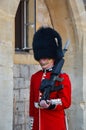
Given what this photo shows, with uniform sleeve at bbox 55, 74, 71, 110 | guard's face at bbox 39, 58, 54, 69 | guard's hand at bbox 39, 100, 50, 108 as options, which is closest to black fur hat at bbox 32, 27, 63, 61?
guard's face at bbox 39, 58, 54, 69

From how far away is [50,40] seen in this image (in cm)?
503

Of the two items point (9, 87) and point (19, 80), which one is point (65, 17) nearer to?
point (19, 80)

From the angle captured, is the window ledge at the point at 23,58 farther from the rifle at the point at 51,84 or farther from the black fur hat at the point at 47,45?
the rifle at the point at 51,84

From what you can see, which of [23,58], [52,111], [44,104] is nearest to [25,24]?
[23,58]

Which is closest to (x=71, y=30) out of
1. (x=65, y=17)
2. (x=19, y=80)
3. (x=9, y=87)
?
(x=65, y=17)

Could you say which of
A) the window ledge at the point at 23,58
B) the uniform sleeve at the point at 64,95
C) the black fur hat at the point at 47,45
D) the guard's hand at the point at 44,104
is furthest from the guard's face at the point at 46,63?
the window ledge at the point at 23,58

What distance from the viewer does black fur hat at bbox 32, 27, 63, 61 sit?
4.92 m

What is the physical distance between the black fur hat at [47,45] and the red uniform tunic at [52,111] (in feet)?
0.64

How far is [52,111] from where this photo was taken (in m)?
4.78

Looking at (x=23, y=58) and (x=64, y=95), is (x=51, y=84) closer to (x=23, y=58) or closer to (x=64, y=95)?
(x=64, y=95)

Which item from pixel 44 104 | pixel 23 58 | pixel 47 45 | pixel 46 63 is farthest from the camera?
pixel 23 58

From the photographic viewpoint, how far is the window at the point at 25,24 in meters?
7.57

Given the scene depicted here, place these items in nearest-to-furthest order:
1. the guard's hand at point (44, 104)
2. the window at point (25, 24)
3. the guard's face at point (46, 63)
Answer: the guard's hand at point (44, 104)
the guard's face at point (46, 63)
the window at point (25, 24)

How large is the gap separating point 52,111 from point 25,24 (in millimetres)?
3014
